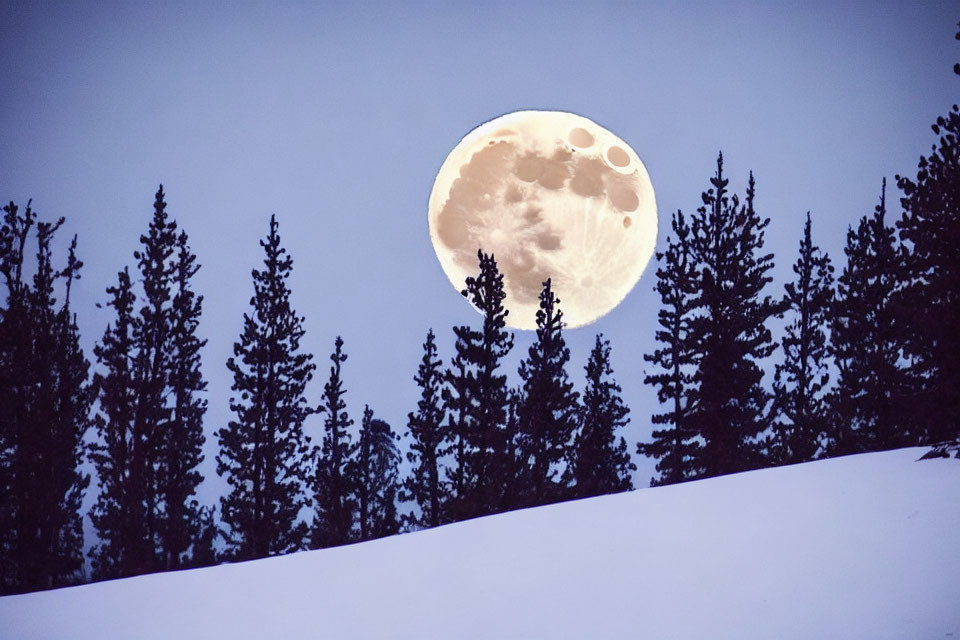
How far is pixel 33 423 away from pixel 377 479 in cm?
2577

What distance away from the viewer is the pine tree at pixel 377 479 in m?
35.3

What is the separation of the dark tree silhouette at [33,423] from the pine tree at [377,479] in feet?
46.1

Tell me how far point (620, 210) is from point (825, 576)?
54.0 ft

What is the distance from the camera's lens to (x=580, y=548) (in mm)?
8930

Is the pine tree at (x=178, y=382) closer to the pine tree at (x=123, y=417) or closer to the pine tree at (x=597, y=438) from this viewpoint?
the pine tree at (x=123, y=417)

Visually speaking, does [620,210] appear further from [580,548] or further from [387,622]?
[387,622]

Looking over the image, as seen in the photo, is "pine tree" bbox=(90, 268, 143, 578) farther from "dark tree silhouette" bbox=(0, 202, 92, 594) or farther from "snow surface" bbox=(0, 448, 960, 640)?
"snow surface" bbox=(0, 448, 960, 640)

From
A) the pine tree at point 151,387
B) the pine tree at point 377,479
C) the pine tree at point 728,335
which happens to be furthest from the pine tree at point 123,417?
the pine tree at point 728,335

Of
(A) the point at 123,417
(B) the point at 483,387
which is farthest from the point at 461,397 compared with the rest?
(A) the point at 123,417

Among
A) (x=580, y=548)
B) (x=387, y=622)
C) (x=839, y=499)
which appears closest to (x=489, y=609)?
(x=387, y=622)

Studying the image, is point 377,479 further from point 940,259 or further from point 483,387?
point 940,259

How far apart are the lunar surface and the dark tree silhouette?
1558 cm

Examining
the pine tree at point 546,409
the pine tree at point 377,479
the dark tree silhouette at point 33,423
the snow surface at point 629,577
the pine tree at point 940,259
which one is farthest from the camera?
the pine tree at point 377,479

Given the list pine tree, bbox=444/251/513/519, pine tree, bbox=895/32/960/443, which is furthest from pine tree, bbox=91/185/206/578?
pine tree, bbox=895/32/960/443
